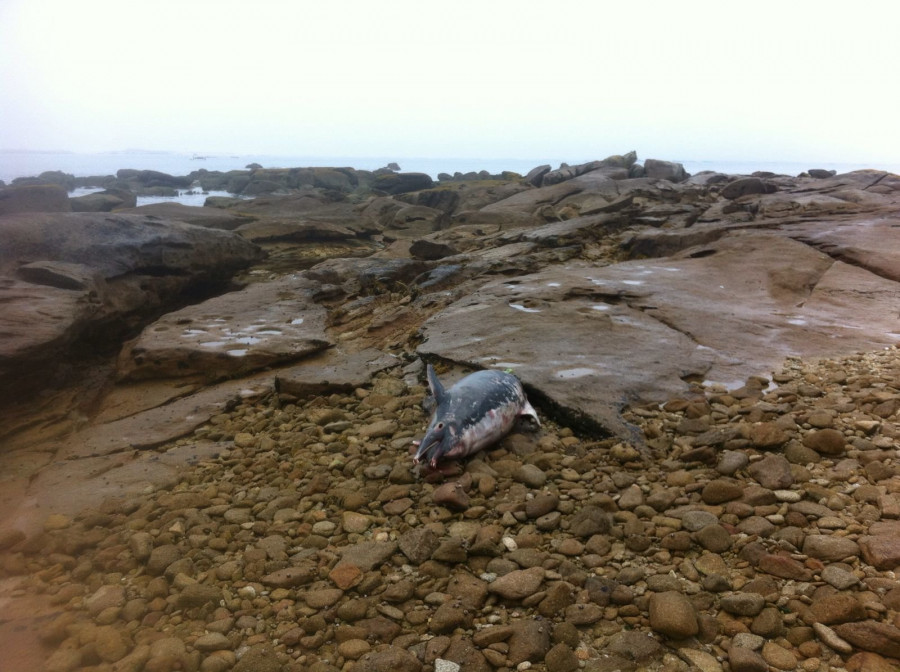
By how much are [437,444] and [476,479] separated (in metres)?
0.29

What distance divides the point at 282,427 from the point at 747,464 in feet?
10.2

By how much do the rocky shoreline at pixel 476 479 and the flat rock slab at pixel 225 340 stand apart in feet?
0.12

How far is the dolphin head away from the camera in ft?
10.3

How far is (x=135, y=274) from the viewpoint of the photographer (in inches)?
326

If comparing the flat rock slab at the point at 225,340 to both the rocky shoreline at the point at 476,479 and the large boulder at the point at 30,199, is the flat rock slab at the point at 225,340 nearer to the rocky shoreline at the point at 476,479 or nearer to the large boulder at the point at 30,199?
the rocky shoreline at the point at 476,479

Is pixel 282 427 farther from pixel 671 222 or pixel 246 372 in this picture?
pixel 671 222

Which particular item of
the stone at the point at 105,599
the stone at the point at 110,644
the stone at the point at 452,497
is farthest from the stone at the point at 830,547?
the stone at the point at 105,599

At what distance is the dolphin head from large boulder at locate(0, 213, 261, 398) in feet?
14.1

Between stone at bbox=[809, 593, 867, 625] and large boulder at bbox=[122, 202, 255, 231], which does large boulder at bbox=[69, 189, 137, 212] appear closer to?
large boulder at bbox=[122, 202, 255, 231]

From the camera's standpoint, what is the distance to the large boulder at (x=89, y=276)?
5473mm

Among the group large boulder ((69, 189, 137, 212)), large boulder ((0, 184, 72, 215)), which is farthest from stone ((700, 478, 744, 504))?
large boulder ((69, 189, 137, 212))

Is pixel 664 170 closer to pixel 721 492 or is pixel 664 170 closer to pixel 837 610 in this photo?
pixel 721 492

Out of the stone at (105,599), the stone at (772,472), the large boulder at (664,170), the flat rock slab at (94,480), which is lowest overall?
the flat rock slab at (94,480)

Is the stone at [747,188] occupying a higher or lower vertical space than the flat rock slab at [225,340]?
higher
